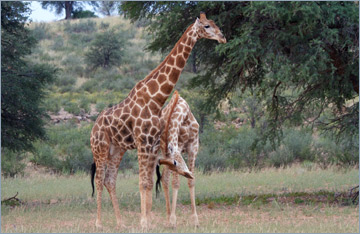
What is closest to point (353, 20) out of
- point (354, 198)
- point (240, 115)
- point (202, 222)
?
point (354, 198)

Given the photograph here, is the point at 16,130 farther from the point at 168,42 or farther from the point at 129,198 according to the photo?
the point at 168,42

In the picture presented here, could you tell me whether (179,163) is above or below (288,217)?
above

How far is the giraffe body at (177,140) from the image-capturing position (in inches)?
299

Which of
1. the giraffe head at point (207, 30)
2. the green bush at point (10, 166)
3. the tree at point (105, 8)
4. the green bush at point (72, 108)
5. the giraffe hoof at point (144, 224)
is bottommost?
the green bush at point (10, 166)

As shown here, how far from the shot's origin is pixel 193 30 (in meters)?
7.70

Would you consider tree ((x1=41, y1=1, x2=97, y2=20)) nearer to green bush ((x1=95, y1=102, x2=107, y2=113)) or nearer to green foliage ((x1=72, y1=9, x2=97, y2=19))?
green foliage ((x1=72, y1=9, x2=97, y2=19))

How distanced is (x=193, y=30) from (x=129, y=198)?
5.90 meters

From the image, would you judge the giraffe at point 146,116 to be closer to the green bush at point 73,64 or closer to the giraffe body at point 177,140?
the giraffe body at point 177,140

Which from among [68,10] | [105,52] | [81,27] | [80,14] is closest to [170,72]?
[105,52]

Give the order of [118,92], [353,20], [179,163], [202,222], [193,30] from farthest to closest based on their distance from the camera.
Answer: [118,92], [353,20], [202,222], [193,30], [179,163]

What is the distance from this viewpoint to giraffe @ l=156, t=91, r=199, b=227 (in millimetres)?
7570

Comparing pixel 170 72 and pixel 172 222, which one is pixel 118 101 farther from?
pixel 170 72

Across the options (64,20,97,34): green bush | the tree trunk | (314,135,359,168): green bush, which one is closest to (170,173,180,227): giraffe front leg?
(314,135,359,168): green bush

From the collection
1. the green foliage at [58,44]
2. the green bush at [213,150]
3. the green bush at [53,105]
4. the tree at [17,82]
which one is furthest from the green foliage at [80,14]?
the tree at [17,82]
